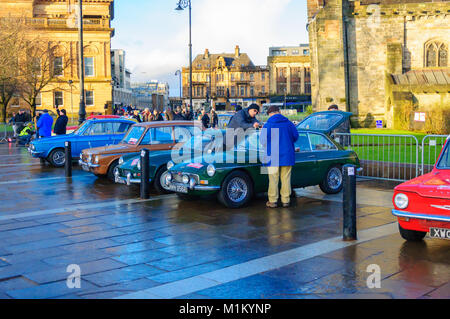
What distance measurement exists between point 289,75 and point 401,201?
103 metres

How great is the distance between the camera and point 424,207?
6.52 meters

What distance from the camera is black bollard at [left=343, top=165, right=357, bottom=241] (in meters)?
7.16

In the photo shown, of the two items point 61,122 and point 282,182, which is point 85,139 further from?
point 282,182

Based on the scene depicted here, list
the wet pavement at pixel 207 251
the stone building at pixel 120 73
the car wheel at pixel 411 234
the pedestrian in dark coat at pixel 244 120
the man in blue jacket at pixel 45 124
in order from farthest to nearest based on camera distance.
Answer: the stone building at pixel 120 73 → the man in blue jacket at pixel 45 124 → the pedestrian in dark coat at pixel 244 120 → the car wheel at pixel 411 234 → the wet pavement at pixel 207 251

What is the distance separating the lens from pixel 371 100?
1435 inches

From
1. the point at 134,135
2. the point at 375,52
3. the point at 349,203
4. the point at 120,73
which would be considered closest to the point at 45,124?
the point at 134,135

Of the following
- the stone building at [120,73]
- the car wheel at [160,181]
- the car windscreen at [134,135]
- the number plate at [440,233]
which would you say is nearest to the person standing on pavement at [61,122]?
the car windscreen at [134,135]

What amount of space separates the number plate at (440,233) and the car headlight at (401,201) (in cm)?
45

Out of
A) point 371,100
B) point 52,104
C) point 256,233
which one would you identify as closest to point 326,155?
point 256,233

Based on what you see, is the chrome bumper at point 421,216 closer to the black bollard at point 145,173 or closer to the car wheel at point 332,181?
the car wheel at point 332,181

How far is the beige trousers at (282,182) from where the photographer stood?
380 inches

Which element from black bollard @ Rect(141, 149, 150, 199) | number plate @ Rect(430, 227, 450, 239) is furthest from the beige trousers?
number plate @ Rect(430, 227, 450, 239)

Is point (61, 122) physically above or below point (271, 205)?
above
